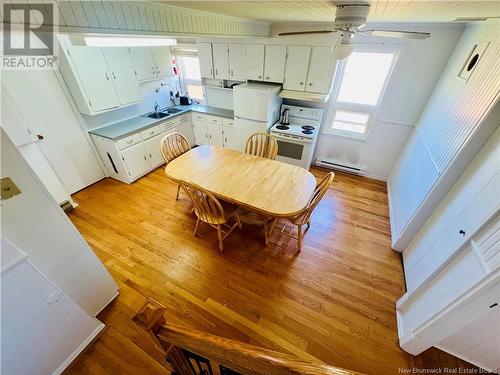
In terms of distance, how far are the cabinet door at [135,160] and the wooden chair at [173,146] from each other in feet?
2.67

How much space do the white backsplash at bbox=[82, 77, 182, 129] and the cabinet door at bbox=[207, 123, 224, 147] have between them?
42.1 inches

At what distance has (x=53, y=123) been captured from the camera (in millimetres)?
2645

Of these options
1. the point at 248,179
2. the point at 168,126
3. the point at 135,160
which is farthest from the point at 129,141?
the point at 248,179

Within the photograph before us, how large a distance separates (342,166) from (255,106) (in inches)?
74.4

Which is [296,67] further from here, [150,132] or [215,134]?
[150,132]

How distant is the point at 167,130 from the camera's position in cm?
358

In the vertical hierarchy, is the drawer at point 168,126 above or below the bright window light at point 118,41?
below

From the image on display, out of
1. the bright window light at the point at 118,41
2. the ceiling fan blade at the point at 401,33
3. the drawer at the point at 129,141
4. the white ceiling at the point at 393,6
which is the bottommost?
the drawer at the point at 129,141

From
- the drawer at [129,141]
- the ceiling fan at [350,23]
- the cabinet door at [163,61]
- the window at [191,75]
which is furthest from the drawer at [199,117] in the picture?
the ceiling fan at [350,23]

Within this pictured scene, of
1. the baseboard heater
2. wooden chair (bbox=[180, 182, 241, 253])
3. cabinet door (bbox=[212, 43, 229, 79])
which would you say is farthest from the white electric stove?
wooden chair (bbox=[180, 182, 241, 253])

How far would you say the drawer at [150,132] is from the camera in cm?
323

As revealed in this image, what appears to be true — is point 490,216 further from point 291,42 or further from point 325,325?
point 291,42

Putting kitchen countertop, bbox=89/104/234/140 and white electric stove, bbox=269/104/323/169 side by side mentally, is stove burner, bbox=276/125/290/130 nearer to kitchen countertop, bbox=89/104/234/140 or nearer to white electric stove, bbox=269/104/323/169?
white electric stove, bbox=269/104/323/169

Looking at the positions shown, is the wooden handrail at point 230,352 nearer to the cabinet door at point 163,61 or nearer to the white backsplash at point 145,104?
the white backsplash at point 145,104
